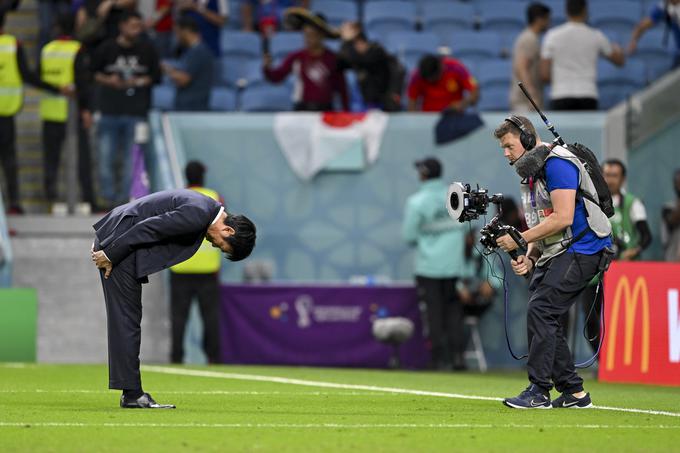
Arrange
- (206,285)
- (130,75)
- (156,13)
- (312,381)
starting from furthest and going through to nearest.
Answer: (156,13) → (130,75) → (206,285) → (312,381)

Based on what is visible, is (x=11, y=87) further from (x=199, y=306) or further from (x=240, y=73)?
(x=240, y=73)

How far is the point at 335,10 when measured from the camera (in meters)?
21.3

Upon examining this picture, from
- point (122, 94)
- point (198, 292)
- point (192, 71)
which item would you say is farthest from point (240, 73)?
point (198, 292)

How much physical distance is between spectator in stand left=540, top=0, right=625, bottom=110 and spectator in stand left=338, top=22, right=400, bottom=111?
1894mm

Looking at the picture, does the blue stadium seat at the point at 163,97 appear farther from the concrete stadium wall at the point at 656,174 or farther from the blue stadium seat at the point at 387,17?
the concrete stadium wall at the point at 656,174

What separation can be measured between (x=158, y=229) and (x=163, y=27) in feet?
37.3

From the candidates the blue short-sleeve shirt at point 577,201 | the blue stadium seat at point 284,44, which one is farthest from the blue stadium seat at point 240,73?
the blue short-sleeve shirt at point 577,201

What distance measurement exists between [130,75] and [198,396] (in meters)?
7.29

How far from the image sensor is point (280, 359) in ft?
57.3

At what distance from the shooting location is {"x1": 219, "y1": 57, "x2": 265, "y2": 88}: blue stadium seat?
1989 centimetres

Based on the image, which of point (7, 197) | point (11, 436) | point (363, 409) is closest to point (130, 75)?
point (7, 197)

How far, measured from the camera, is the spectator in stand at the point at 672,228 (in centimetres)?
1691

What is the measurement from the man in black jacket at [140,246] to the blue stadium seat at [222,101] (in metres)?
10.1

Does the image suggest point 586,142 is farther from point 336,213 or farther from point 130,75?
point 130,75
